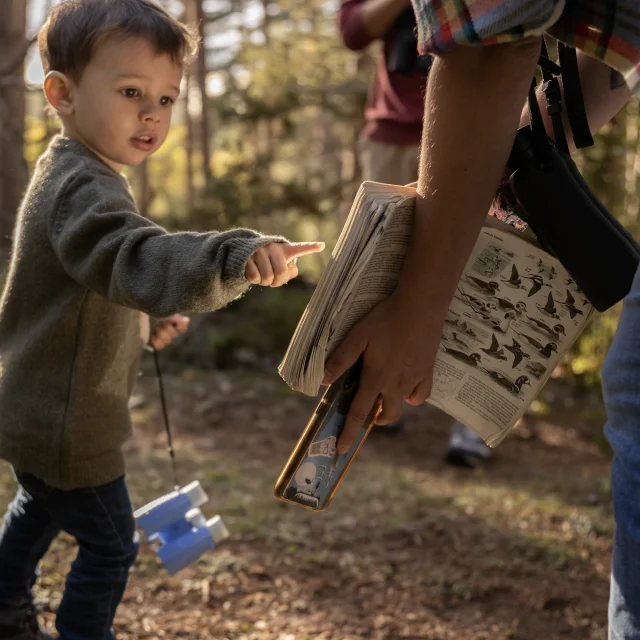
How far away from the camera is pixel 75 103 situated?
5.99 feet

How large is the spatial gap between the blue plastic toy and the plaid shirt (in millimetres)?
1360

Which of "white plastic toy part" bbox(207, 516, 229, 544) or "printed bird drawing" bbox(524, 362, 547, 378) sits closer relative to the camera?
"printed bird drawing" bbox(524, 362, 547, 378)

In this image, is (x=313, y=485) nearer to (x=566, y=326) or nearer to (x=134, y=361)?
(x=566, y=326)

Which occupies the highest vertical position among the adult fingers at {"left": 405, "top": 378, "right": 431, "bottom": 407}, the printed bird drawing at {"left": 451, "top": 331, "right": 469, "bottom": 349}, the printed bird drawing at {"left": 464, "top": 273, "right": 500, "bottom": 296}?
the printed bird drawing at {"left": 464, "top": 273, "right": 500, "bottom": 296}

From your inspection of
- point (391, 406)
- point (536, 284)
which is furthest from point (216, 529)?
point (536, 284)

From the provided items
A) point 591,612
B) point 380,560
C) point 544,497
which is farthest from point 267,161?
point 591,612

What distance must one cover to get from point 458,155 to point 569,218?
0.26m

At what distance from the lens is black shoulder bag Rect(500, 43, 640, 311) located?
4.57ft

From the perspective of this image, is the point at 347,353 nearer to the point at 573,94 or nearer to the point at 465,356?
the point at 465,356

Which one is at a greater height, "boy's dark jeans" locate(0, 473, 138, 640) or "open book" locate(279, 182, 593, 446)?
"open book" locate(279, 182, 593, 446)

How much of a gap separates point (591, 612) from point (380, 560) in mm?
732

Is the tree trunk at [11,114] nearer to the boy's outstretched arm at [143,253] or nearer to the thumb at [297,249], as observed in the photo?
the boy's outstretched arm at [143,253]

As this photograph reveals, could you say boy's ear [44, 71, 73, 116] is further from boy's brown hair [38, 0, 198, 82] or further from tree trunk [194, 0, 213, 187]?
tree trunk [194, 0, 213, 187]

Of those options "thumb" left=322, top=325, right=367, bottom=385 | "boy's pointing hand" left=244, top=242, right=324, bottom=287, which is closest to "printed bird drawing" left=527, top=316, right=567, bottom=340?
"thumb" left=322, top=325, right=367, bottom=385
